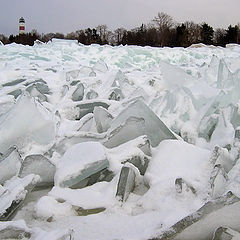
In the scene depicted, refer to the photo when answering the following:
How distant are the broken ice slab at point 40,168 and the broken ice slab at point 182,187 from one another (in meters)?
0.42

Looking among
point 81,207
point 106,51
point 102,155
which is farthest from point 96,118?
point 106,51

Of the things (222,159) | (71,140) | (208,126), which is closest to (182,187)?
(222,159)

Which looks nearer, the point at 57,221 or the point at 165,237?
the point at 165,237

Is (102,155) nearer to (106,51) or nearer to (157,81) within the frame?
(157,81)

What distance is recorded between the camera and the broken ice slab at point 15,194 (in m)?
1.02

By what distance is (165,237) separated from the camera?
33.3 inches

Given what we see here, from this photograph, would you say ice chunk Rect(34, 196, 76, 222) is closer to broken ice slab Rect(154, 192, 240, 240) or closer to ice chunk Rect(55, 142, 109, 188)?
ice chunk Rect(55, 142, 109, 188)

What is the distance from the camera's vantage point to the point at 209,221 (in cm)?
85

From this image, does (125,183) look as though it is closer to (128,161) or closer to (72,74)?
(128,161)

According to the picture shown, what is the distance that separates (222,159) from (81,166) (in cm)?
45

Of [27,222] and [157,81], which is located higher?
[157,81]

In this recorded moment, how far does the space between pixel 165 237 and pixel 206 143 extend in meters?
0.87

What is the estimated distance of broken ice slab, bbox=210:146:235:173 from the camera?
121cm

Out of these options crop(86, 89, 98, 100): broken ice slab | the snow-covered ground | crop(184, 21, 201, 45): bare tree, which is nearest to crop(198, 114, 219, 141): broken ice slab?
the snow-covered ground
